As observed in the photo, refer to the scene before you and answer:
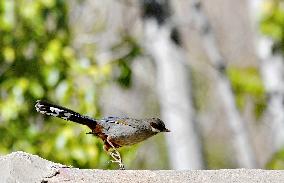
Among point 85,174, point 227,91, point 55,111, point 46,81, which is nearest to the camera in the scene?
point 85,174

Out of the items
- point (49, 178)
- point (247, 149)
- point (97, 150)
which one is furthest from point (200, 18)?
point (49, 178)

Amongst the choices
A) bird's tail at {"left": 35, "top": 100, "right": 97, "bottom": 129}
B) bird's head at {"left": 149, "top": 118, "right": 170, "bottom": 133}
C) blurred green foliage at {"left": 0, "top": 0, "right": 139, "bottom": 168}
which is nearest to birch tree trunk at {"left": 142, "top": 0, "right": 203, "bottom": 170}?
blurred green foliage at {"left": 0, "top": 0, "right": 139, "bottom": 168}

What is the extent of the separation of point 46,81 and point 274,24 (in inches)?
84.7

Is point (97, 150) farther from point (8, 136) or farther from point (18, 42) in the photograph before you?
point (18, 42)

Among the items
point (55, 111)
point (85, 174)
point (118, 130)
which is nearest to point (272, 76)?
point (118, 130)

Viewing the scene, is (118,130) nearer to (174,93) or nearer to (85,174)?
(85,174)

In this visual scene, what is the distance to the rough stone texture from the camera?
2.64m

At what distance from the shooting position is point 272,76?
704 cm

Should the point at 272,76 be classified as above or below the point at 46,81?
above

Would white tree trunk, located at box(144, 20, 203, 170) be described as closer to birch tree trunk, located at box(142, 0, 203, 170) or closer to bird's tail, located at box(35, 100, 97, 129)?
birch tree trunk, located at box(142, 0, 203, 170)

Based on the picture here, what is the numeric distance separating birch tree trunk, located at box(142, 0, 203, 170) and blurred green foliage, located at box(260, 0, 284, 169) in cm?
82

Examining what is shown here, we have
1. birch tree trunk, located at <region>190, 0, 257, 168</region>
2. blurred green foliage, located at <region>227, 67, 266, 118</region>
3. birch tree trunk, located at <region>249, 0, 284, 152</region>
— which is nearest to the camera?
birch tree trunk, located at <region>190, 0, 257, 168</region>

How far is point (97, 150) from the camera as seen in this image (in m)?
5.29

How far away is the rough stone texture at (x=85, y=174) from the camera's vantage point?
2.64 metres
